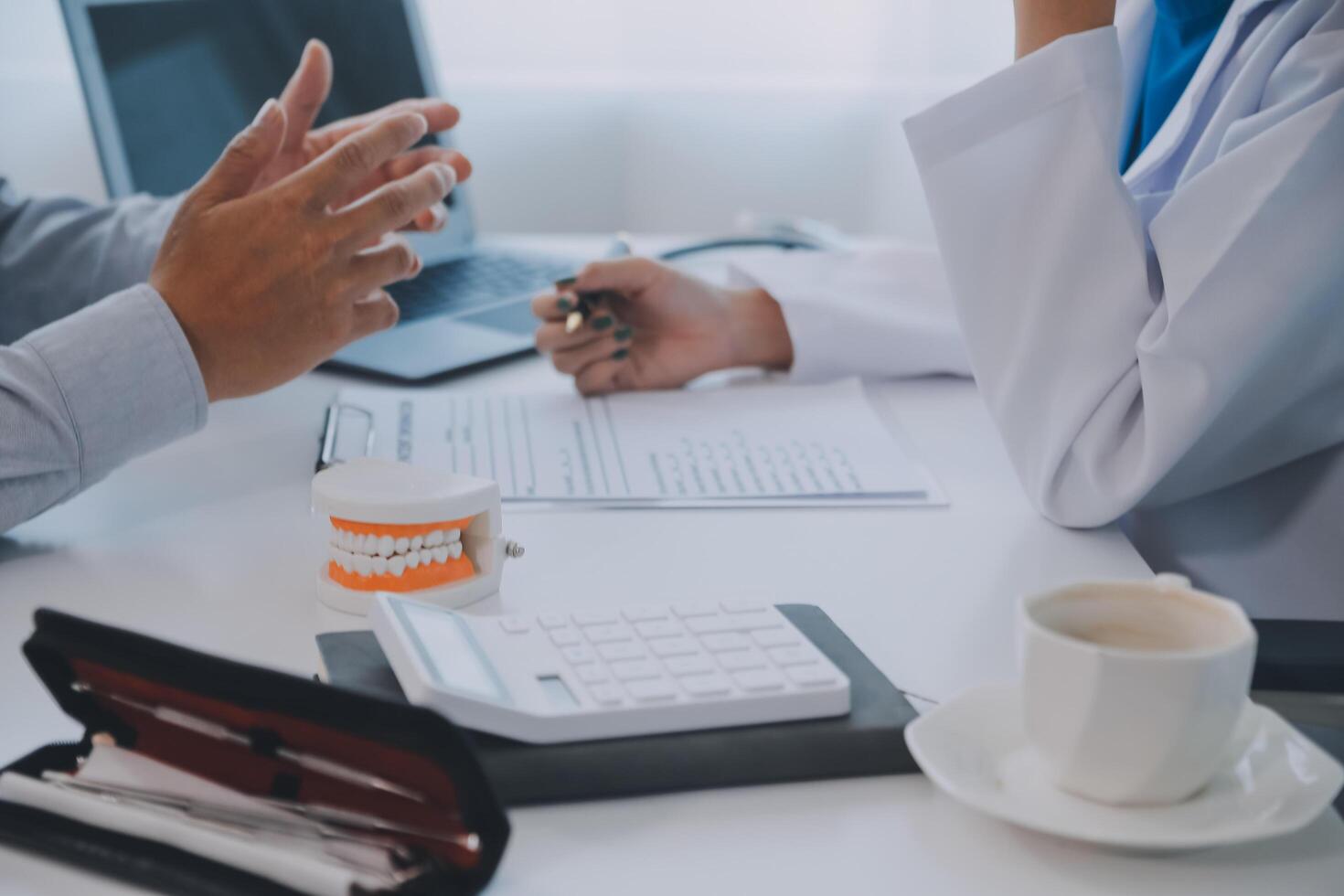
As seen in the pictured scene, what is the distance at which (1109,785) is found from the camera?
45 centimetres

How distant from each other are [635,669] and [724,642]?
4 cm

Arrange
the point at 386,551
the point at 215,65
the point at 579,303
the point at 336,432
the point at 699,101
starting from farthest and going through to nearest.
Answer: the point at 699,101 → the point at 215,65 → the point at 579,303 → the point at 336,432 → the point at 386,551

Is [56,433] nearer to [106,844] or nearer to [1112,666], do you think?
[106,844]

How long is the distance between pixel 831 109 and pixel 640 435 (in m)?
1.54

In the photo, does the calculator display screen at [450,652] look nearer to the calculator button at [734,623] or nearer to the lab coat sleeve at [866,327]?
the calculator button at [734,623]

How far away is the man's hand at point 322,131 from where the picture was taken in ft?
3.49

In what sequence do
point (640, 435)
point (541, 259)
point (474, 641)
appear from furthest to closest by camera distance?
point (541, 259), point (640, 435), point (474, 641)

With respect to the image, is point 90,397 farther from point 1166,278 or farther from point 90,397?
point 1166,278

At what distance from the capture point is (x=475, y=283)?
1295 mm

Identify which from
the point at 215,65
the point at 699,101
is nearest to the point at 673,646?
the point at 215,65

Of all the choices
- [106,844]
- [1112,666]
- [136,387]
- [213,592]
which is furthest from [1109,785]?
[136,387]

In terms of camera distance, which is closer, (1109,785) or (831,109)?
(1109,785)

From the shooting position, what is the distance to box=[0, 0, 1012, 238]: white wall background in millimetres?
2209

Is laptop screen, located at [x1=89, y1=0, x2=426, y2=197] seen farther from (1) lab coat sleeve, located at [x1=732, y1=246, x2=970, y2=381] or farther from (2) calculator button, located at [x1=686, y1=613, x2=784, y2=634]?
(2) calculator button, located at [x1=686, y1=613, x2=784, y2=634]
